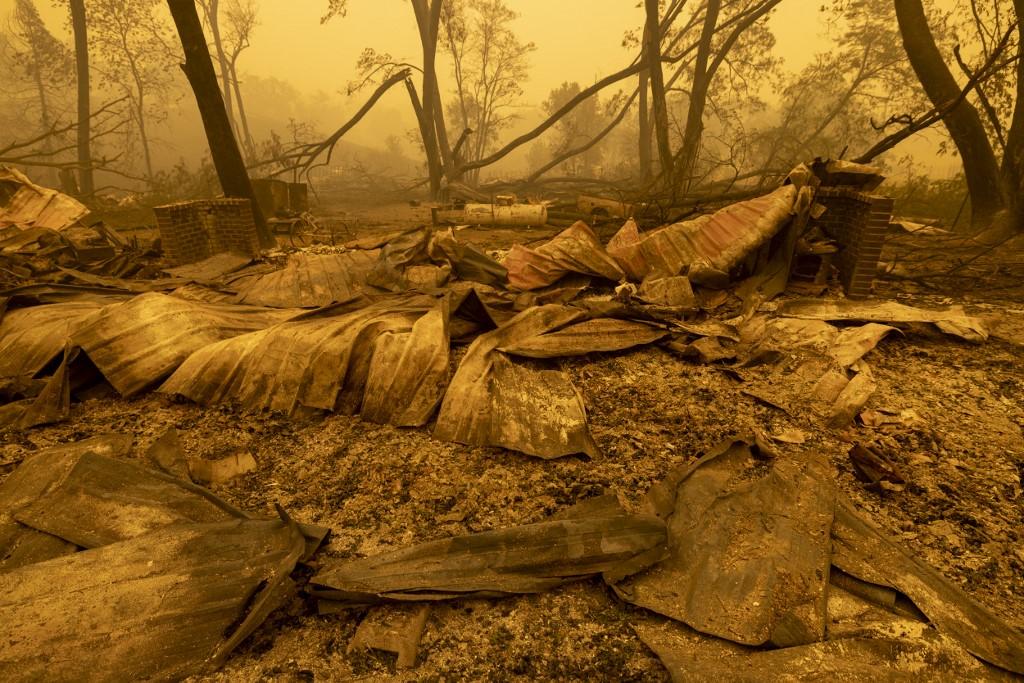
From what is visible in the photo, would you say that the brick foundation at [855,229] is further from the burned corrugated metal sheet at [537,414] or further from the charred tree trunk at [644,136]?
the charred tree trunk at [644,136]

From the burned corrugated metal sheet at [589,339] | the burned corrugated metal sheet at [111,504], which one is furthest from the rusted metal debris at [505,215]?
the burned corrugated metal sheet at [111,504]

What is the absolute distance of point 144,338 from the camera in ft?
8.95

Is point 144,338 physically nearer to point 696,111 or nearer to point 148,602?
point 148,602

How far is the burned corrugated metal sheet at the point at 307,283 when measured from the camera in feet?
12.3

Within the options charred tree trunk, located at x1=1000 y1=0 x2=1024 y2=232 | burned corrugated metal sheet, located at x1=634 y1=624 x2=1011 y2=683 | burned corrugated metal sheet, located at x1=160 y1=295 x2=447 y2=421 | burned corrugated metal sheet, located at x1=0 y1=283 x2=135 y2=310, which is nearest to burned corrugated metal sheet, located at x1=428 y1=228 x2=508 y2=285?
burned corrugated metal sheet, located at x1=160 y1=295 x2=447 y2=421

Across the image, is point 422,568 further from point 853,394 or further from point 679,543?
point 853,394

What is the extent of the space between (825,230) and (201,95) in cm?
765

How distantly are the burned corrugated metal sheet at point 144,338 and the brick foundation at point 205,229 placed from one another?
2.86m

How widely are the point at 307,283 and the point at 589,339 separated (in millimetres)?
2492

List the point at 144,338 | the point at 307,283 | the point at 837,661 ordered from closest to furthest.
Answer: the point at 837,661, the point at 144,338, the point at 307,283

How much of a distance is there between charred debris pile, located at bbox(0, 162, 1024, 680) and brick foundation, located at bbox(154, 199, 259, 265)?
72 centimetres

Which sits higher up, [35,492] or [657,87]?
[657,87]

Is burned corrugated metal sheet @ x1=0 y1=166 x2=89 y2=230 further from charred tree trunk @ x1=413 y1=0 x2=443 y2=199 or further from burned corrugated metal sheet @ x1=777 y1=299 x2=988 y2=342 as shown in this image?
charred tree trunk @ x1=413 y1=0 x2=443 y2=199

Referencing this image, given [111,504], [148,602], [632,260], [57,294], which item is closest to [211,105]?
[57,294]
